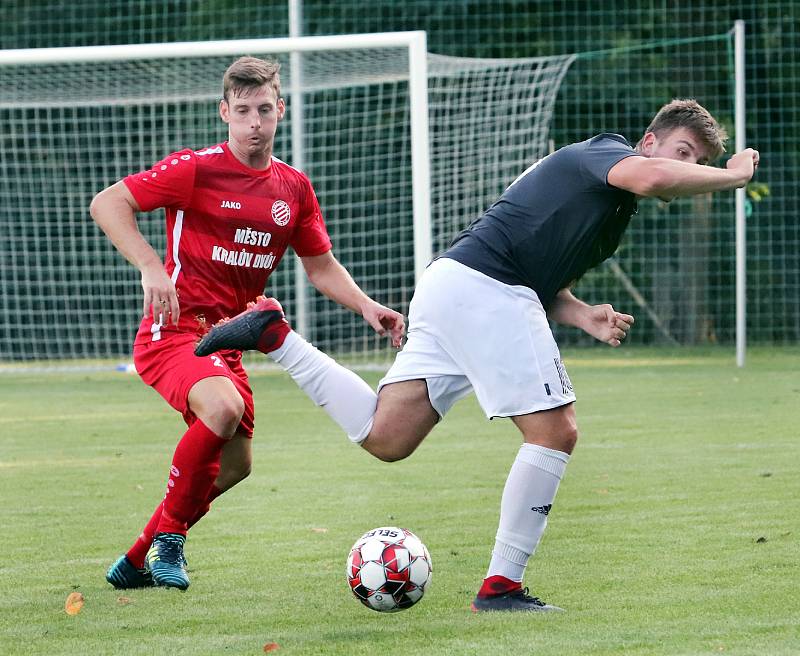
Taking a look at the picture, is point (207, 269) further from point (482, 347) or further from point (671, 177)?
point (671, 177)

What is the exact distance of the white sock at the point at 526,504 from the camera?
186 inches

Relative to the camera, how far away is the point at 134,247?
5223 mm

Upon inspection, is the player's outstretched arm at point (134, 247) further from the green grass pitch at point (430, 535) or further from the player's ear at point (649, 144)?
the player's ear at point (649, 144)

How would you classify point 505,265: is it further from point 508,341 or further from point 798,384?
point 798,384

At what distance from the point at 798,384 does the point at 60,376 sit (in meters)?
9.30

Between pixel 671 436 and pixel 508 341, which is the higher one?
pixel 508 341

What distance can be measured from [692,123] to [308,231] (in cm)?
182

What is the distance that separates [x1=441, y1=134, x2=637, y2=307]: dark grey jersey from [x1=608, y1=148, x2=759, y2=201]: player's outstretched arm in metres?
0.18

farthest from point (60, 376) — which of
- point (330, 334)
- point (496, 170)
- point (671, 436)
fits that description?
point (671, 436)

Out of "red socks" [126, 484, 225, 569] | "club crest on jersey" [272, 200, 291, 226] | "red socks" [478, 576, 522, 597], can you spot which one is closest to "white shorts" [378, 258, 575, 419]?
"red socks" [478, 576, 522, 597]

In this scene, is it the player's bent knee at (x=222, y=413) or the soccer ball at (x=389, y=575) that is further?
the player's bent knee at (x=222, y=413)

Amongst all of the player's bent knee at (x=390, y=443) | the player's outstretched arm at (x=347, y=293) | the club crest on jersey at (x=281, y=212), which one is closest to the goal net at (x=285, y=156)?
the player's outstretched arm at (x=347, y=293)

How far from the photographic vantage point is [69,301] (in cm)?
1909

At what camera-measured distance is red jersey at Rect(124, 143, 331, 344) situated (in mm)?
5500
